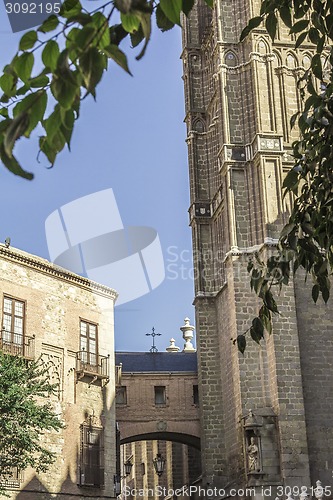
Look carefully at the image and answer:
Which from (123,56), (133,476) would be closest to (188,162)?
(133,476)

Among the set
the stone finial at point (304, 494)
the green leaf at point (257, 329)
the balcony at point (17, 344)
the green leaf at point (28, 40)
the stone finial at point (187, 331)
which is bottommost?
the stone finial at point (304, 494)

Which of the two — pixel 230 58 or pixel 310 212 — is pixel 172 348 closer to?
pixel 230 58

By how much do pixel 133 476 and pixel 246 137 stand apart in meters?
30.0

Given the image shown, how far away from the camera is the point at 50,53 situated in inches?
123

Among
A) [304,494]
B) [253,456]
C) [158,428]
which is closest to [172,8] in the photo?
[304,494]

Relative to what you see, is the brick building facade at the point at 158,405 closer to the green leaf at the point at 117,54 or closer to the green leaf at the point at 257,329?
the green leaf at the point at 257,329

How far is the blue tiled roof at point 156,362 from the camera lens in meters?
34.6

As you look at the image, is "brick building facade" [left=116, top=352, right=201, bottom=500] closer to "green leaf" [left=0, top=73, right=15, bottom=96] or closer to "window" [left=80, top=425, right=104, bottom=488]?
"window" [left=80, top=425, right=104, bottom=488]

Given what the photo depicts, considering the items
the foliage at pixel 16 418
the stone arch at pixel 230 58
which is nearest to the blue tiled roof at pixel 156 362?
the foliage at pixel 16 418

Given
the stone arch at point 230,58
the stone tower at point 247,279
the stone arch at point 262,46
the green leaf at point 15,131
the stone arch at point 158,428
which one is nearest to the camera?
the green leaf at point 15,131

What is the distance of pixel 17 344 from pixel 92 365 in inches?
142

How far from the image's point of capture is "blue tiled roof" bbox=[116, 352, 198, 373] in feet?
113

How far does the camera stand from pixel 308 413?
25.9 m

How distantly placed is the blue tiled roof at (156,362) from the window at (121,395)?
142 cm
